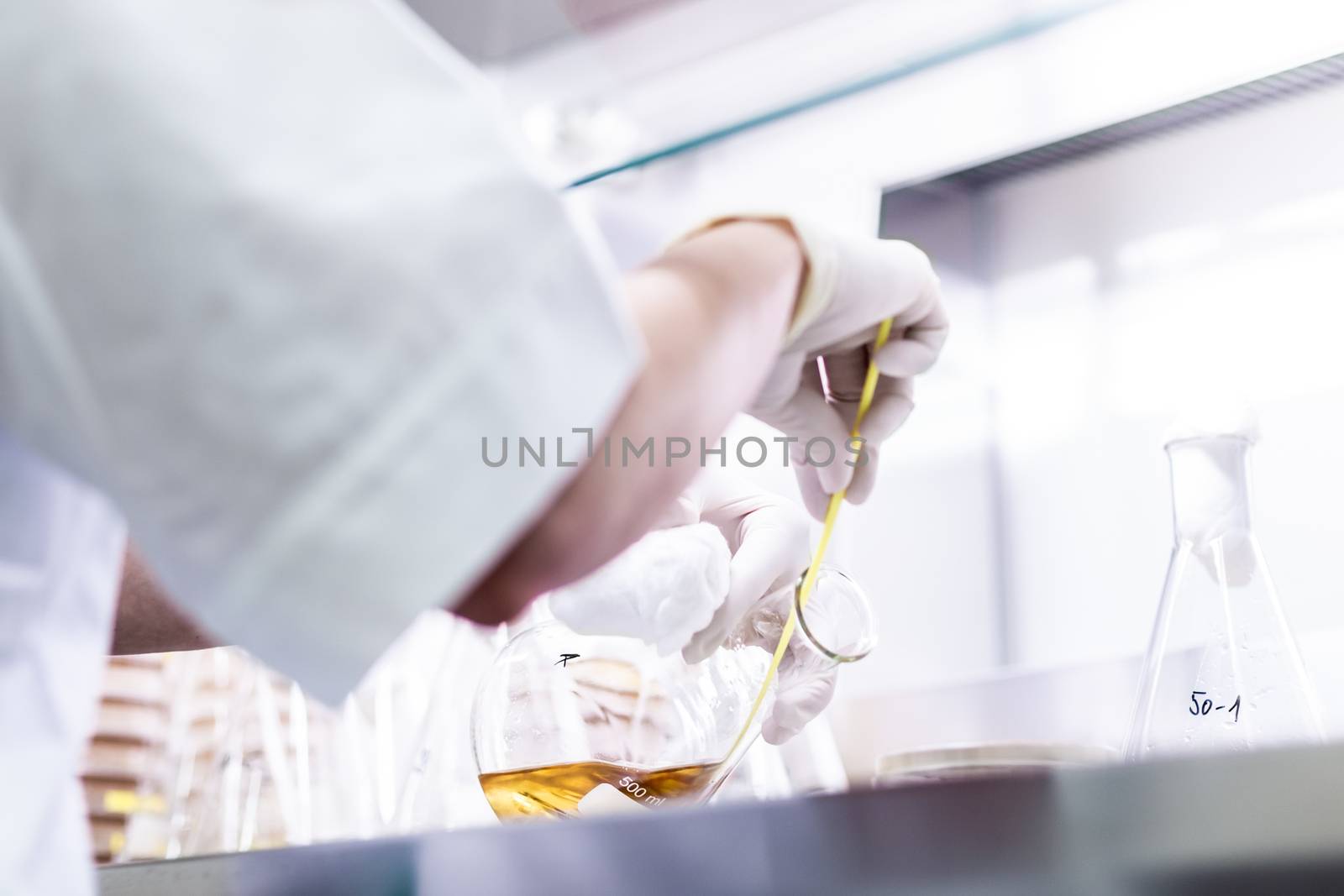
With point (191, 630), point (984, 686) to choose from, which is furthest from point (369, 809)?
point (984, 686)

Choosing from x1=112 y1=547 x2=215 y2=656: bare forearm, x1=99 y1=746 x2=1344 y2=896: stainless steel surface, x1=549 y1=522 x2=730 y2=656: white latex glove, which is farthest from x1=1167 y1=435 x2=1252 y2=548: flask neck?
x1=112 y1=547 x2=215 y2=656: bare forearm

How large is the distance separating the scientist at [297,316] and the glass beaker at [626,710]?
20cm

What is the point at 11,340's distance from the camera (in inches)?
14.0

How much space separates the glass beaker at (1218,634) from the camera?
25.7 inches

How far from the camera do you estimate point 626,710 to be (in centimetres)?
58

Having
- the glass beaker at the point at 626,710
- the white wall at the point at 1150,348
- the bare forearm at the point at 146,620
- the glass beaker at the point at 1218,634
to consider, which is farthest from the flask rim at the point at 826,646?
the white wall at the point at 1150,348

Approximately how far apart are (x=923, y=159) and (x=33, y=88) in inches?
36.9

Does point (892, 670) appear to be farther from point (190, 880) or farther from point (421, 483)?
point (421, 483)

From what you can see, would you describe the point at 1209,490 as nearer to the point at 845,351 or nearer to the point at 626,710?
the point at 845,351

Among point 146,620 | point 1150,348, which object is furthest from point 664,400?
point 1150,348

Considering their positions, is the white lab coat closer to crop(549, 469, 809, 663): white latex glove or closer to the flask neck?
crop(549, 469, 809, 663): white latex glove

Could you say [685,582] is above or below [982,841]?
above

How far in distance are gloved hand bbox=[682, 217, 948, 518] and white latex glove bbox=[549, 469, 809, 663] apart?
43mm

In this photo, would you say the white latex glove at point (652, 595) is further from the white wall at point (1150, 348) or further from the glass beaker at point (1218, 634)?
the white wall at point (1150, 348)
